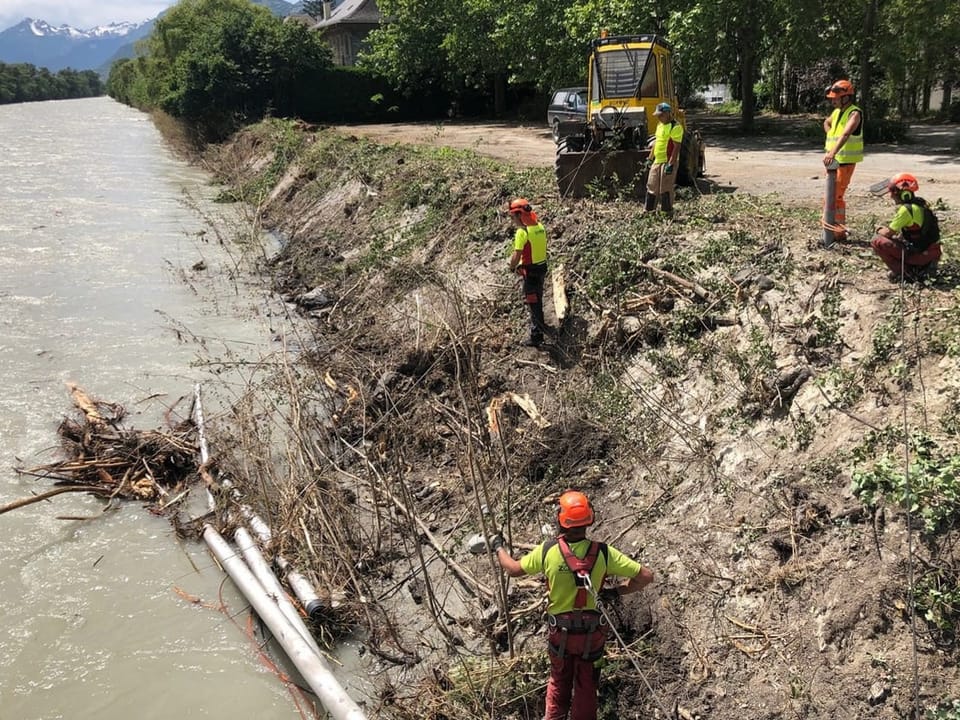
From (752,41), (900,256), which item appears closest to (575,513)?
(900,256)

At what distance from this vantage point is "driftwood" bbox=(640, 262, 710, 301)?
7570 mm

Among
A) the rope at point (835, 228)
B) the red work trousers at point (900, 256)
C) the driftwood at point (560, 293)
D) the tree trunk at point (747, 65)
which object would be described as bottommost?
the driftwood at point (560, 293)

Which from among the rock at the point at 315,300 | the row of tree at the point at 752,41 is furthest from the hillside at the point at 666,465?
the row of tree at the point at 752,41

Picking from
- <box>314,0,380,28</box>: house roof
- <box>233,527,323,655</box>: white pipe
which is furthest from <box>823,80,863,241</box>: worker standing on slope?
<box>314,0,380,28</box>: house roof

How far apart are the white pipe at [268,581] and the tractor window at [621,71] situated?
1013 cm

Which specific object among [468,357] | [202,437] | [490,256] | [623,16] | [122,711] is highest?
[623,16]

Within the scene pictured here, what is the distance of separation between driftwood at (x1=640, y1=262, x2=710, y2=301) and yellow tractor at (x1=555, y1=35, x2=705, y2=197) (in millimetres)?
3136

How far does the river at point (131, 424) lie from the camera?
5676 millimetres

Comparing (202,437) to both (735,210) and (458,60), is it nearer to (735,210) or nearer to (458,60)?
(735,210)

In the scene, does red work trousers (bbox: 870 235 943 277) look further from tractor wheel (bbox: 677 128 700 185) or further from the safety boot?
tractor wheel (bbox: 677 128 700 185)

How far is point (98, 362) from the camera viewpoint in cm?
1157

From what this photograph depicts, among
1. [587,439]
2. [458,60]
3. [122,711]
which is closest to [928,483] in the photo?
[587,439]

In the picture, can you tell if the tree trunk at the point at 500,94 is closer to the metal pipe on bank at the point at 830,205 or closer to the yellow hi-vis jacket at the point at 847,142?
the yellow hi-vis jacket at the point at 847,142

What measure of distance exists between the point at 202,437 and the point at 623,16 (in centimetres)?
1781
